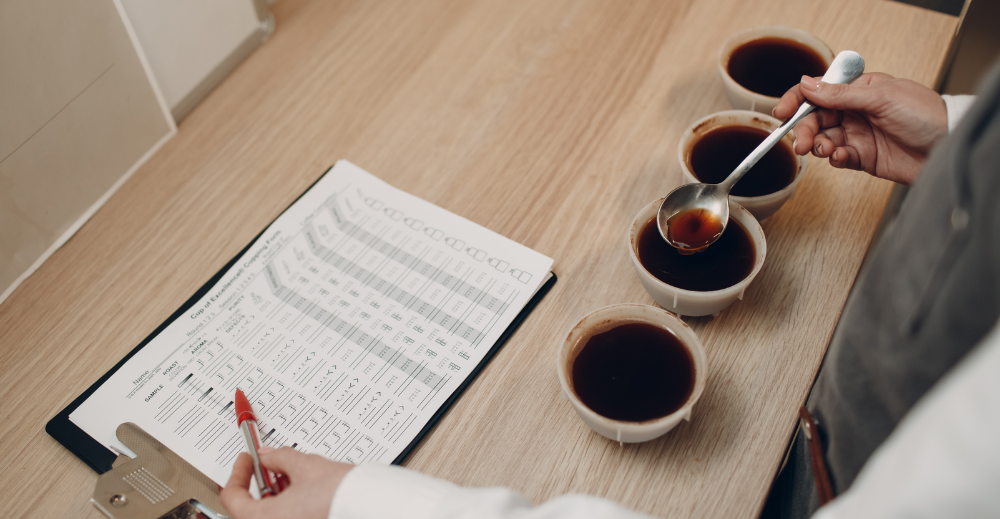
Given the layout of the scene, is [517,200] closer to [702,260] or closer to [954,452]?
[702,260]

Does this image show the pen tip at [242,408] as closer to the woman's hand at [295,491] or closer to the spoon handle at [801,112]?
the woman's hand at [295,491]

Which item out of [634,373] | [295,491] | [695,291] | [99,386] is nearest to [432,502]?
[295,491]

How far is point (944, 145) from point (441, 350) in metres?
0.53

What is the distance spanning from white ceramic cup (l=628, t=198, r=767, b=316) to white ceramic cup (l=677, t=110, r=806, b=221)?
25 mm

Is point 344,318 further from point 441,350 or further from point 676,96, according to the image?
point 676,96

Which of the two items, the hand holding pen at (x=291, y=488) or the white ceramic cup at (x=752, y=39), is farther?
the white ceramic cup at (x=752, y=39)

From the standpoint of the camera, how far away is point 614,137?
93cm

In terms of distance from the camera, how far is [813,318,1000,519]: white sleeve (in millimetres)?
365

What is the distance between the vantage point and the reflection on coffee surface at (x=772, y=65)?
2.95 feet

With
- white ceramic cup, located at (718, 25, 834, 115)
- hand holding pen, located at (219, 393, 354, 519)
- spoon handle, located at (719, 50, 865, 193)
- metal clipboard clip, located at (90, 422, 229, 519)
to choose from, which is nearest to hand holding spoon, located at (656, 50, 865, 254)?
spoon handle, located at (719, 50, 865, 193)

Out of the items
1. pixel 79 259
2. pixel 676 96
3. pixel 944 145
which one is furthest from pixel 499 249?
pixel 79 259

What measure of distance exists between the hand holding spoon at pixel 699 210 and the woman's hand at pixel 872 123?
0.17 feet

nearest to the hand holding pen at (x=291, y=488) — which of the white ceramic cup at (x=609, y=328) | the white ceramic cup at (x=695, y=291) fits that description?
the white ceramic cup at (x=609, y=328)

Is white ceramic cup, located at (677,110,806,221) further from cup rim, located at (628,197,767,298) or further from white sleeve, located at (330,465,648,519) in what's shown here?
white sleeve, located at (330,465,648,519)
